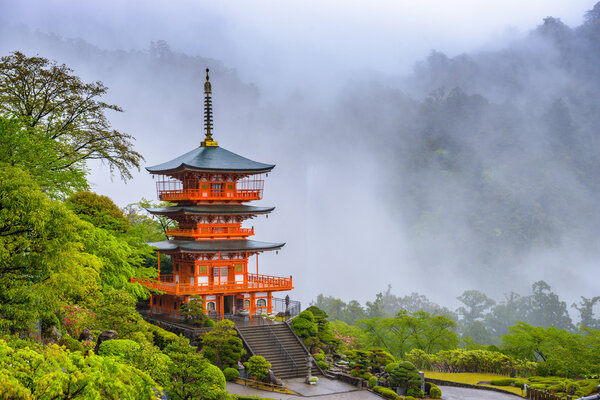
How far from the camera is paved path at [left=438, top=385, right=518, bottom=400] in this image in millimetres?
25766

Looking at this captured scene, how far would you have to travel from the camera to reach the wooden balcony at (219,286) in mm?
31684

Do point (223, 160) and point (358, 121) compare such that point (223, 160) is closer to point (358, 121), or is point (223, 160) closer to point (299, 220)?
point (299, 220)

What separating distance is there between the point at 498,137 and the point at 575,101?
17.1 m

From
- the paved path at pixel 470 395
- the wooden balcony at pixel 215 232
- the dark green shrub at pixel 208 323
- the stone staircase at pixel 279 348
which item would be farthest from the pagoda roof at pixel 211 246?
the paved path at pixel 470 395

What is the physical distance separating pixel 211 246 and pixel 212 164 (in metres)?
4.76

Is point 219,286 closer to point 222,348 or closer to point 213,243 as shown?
point 213,243

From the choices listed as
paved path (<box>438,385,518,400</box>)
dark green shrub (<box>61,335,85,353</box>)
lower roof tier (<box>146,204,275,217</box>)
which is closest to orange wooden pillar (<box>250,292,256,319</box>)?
lower roof tier (<box>146,204,275,217</box>)

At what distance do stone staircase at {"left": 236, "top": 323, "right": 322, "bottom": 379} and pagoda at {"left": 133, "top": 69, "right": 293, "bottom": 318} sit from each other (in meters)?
2.92

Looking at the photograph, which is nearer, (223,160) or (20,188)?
(20,188)

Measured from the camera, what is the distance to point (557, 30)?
126438 mm

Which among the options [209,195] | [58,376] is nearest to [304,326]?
[209,195]

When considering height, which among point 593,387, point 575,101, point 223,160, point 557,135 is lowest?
point 593,387

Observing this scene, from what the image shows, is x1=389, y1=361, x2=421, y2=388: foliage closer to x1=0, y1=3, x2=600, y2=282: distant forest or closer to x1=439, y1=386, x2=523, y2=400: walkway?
x1=439, y1=386, x2=523, y2=400: walkway

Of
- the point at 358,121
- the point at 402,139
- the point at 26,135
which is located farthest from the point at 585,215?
the point at 26,135
